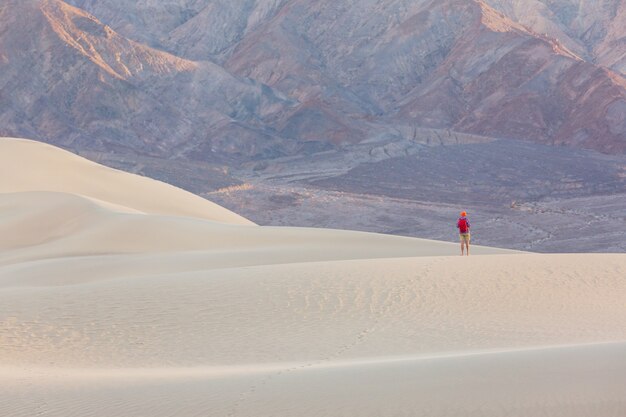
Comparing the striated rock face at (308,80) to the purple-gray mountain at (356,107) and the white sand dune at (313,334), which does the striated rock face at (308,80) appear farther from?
the white sand dune at (313,334)

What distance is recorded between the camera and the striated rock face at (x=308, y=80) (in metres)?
72.0

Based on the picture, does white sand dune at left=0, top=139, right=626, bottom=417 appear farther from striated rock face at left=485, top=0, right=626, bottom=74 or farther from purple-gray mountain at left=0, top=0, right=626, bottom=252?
striated rock face at left=485, top=0, right=626, bottom=74

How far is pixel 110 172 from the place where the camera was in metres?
37.9

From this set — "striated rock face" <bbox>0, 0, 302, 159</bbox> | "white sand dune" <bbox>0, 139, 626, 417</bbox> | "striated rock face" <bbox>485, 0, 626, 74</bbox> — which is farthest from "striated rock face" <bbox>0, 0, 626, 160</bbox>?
"white sand dune" <bbox>0, 139, 626, 417</bbox>

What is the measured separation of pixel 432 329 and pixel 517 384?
357cm

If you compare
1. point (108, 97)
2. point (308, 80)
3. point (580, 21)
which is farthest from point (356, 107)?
point (580, 21)

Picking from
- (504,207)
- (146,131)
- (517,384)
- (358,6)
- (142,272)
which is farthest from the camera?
(358,6)

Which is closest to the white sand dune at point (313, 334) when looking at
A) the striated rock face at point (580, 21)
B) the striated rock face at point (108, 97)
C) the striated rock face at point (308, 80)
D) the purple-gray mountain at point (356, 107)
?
the purple-gray mountain at point (356, 107)

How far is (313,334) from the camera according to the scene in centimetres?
970

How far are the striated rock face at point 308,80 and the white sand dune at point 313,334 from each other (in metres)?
53.7

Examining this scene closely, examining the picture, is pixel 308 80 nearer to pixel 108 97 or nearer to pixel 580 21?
pixel 108 97

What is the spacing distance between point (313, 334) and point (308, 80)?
7785cm

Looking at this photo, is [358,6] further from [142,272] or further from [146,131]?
[142,272]

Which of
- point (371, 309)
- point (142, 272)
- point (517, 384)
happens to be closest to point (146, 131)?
point (142, 272)
